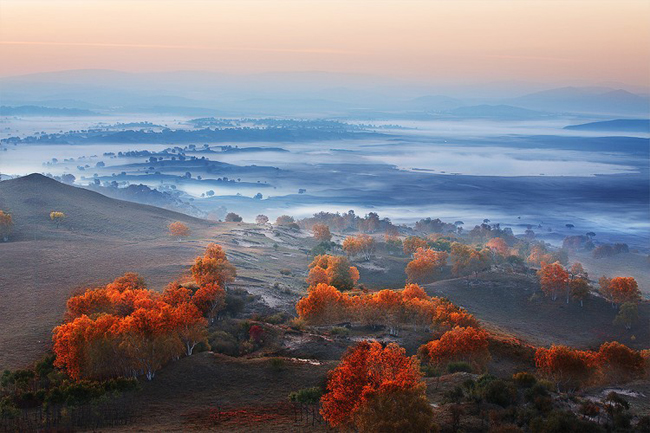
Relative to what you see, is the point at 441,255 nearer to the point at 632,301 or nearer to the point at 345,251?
the point at 345,251

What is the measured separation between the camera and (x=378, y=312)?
79.9 meters

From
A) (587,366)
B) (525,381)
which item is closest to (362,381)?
(525,381)

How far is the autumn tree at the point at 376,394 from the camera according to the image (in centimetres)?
3538

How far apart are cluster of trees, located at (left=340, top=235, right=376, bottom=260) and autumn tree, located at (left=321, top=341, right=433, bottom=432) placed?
337 ft

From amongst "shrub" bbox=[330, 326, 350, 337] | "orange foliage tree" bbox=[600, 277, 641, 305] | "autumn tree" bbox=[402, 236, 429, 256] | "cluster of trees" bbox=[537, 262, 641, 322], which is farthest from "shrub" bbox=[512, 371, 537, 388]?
"autumn tree" bbox=[402, 236, 429, 256]

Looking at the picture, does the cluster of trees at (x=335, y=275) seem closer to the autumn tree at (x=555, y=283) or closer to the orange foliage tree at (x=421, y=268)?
the orange foliage tree at (x=421, y=268)

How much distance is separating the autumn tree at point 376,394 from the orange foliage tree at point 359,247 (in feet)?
337

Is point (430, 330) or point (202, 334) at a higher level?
point (202, 334)

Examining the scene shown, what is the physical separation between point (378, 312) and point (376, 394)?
43631 mm

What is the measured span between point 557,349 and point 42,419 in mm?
47084

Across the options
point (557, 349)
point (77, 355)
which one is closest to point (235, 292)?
point (77, 355)

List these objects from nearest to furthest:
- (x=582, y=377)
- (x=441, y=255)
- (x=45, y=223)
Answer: (x=582, y=377) < (x=441, y=255) < (x=45, y=223)

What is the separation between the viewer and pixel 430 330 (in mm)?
81188

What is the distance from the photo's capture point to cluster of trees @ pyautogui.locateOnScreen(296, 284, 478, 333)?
79000 millimetres
